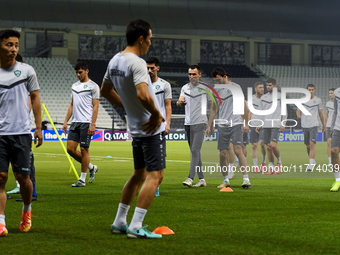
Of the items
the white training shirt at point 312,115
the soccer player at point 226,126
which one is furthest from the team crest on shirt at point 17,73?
the white training shirt at point 312,115

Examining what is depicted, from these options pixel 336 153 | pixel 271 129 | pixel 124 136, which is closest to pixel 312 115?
pixel 271 129

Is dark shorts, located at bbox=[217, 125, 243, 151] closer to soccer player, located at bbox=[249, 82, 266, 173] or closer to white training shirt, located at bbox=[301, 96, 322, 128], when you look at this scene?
soccer player, located at bbox=[249, 82, 266, 173]

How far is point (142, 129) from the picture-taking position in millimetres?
5445

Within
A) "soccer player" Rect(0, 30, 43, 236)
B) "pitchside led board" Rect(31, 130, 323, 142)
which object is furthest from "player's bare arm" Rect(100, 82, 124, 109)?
"pitchside led board" Rect(31, 130, 323, 142)

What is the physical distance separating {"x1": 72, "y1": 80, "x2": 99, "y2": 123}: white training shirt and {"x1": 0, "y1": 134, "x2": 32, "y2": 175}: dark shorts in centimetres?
539

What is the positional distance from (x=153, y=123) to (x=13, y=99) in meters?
1.52

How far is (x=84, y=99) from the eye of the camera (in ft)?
36.7

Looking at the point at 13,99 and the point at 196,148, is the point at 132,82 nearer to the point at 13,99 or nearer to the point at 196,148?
the point at 13,99

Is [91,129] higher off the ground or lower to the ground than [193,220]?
higher

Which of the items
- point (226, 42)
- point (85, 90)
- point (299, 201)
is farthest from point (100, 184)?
Result: point (226, 42)

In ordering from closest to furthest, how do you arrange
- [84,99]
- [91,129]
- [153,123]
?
1. [153,123]
2. [91,129]
3. [84,99]

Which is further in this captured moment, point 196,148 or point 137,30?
point 196,148

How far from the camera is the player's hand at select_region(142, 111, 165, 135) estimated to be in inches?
208

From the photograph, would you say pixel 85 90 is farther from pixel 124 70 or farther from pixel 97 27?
pixel 97 27
